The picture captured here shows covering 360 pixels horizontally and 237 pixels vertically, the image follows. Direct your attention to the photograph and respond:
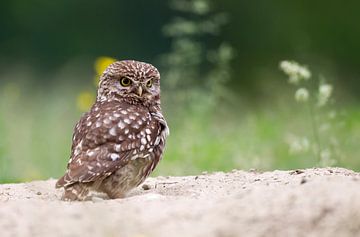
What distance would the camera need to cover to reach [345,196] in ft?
19.7

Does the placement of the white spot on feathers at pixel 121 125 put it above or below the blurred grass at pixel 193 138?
below

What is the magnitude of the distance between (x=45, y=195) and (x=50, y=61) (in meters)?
11.4

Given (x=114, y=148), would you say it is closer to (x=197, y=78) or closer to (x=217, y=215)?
(x=217, y=215)

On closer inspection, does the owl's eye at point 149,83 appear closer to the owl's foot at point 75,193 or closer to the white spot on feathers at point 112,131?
the white spot on feathers at point 112,131

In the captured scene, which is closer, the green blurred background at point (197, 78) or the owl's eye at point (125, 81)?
the owl's eye at point (125, 81)

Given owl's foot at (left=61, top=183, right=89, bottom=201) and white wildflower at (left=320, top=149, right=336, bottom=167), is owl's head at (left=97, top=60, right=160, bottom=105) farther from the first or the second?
white wildflower at (left=320, top=149, right=336, bottom=167)

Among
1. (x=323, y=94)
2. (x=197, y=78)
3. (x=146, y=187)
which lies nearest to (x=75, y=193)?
(x=146, y=187)

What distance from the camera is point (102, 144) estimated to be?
297 inches

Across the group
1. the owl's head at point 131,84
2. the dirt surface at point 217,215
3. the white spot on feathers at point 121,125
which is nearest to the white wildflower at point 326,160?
the owl's head at point 131,84

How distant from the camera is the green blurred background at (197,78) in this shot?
10.8 m

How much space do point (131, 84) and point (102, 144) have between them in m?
1.02

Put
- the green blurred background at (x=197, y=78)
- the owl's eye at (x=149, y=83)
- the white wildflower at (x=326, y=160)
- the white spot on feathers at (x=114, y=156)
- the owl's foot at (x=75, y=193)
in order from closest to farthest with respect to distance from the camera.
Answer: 1. the owl's foot at (x=75, y=193)
2. the white spot on feathers at (x=114, y=156)
3. the owl's eye at (x=149, y=83)
4. the white wildflower at (x=326, y=160)
5. the green blurred background at (x=197, y=78)

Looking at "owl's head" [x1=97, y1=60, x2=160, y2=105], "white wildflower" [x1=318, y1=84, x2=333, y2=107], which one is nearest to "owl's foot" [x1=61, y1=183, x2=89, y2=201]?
"owl's head" [x1=97, y1=60, x2=160, y2=105]

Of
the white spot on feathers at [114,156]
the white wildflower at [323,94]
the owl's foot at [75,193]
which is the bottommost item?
the owl's foot at [75,193]
